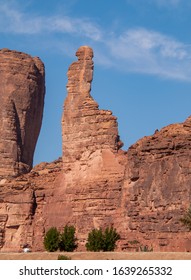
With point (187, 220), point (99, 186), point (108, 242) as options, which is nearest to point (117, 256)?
point (187, 220)

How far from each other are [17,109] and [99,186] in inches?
763

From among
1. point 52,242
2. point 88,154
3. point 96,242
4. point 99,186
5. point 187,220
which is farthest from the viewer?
point 88,154

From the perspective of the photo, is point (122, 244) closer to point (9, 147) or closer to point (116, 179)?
point (116, 179)

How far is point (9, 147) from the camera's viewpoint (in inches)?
3108

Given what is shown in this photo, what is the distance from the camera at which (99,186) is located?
207 feet

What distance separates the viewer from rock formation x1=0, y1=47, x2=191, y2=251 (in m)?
54.6

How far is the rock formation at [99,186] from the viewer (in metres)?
54.6

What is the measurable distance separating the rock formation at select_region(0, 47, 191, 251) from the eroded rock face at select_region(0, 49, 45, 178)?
2913 millimetres

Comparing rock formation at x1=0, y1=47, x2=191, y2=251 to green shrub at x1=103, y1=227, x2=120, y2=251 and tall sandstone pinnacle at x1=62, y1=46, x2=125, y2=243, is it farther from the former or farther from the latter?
green shrub at x1=103, y1=227, x2=120, y2=251

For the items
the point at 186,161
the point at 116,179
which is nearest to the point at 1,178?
the point at 116,179

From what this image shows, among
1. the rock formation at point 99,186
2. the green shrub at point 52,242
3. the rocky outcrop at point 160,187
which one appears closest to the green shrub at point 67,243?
the green shrub at point 52,242

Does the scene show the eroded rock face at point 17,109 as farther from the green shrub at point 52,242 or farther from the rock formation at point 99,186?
the green shrub at point 52,242

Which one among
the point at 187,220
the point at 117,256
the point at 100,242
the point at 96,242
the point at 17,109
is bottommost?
the point at 117,256

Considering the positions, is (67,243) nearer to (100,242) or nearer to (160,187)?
(100,242)
